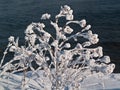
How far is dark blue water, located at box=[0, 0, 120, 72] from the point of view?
13578mm

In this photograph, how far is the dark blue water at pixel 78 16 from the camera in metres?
13.6

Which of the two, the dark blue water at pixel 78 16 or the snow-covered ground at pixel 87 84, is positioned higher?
the dark blue water at pixel 78 16

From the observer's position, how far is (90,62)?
4660mm

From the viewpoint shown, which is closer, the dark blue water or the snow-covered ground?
the snow-covered ground

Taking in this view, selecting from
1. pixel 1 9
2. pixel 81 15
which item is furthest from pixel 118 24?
pixel 1 9

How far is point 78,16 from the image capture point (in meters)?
16.6

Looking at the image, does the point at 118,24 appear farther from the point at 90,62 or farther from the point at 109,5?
the point at 90,62

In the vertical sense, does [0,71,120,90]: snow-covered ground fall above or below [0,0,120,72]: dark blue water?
below

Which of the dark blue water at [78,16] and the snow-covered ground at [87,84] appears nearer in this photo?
the snow-covered ground at [87,84]

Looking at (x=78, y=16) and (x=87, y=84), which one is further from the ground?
(x=78, y=16)

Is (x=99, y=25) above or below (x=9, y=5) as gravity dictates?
below

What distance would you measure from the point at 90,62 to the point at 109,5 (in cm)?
1351

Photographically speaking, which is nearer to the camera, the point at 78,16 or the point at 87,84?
the point at 87,84

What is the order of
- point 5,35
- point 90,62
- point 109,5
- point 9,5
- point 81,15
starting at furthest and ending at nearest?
point 9,5
point 109,5
point 81,15
point 5,35
point 90,62
